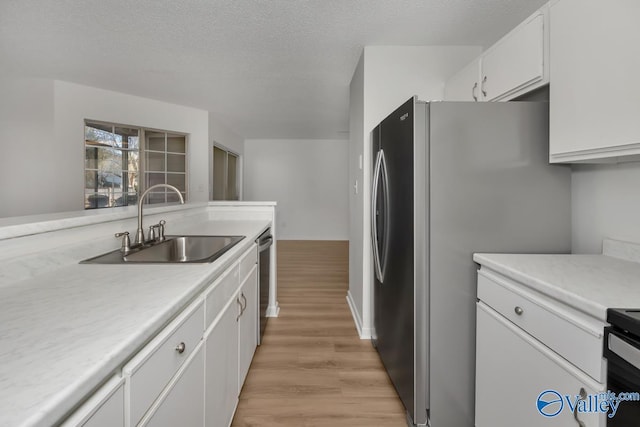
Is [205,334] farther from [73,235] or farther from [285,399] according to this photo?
[285,399]

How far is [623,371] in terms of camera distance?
729 mm

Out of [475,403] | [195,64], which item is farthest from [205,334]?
[195,64]

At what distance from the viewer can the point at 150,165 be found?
189 inches

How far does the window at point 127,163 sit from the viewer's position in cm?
427

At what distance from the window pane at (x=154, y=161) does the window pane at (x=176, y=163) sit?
0.10m

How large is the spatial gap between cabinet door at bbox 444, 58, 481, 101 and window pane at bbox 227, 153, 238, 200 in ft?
17.1

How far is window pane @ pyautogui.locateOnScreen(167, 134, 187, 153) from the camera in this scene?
495cm

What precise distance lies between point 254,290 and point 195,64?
8.13 feet

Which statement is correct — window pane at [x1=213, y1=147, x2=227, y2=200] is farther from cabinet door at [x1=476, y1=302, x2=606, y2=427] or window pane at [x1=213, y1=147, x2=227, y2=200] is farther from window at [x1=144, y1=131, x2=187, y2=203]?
cabinet door at [x1=476, y1=302, x2=606, y2=427]

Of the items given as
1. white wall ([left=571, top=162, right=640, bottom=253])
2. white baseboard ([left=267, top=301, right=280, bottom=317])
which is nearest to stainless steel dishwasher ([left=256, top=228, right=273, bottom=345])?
white baseboard ([left=267, top=301, right=280, bottom=317])

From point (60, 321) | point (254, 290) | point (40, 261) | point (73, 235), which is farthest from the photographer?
point (254, 290)

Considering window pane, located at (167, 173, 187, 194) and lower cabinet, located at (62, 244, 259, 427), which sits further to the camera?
window pane, located at (167, 173, 187, 194)

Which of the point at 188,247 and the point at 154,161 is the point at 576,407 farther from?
the point at 154,161

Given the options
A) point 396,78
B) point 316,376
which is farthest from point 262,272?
point 396,78
